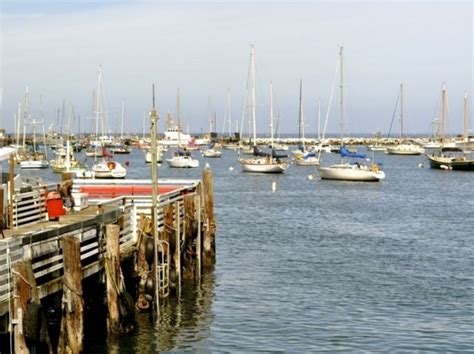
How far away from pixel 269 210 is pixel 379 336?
117 feet

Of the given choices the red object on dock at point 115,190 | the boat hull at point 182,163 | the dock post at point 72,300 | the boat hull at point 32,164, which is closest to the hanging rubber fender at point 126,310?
the dock post at point 72,300

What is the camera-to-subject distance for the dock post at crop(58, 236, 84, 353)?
17.5m

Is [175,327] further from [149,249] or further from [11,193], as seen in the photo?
[11,193]

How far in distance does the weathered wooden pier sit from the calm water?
3.36 feet

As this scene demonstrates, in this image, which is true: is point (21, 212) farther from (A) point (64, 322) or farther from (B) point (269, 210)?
(B) point (269, 210)

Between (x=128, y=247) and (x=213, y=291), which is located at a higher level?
(x=128, y=247)

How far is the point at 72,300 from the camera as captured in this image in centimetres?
1772

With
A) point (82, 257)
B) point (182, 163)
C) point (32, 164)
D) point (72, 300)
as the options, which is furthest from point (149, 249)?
point (182, 163)

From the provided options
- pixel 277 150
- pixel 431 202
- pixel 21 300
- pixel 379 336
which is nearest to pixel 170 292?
pixel 379 336

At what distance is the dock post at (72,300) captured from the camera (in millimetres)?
17484

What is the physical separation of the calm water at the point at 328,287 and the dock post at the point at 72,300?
7.11ft

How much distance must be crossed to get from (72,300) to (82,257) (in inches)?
78.5

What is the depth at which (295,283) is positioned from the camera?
3020 centimetres

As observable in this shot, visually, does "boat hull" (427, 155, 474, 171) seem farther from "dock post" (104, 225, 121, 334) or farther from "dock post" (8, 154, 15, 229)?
"dock post" (104, 225, 121, 334)
